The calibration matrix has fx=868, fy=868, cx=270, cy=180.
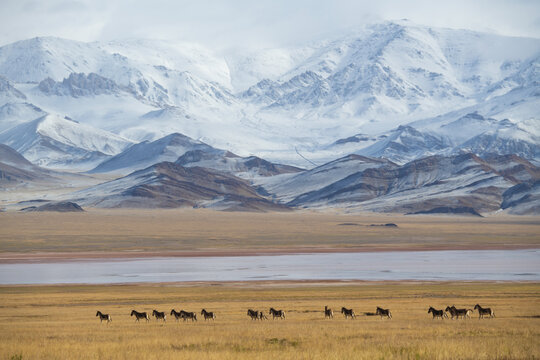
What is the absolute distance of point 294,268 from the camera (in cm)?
8862

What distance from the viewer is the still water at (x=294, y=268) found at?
75.8 m

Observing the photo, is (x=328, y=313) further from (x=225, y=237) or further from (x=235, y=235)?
(x=235, y=235)

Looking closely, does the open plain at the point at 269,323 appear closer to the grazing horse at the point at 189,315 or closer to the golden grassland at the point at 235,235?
the grazing horse at the point at 189,315

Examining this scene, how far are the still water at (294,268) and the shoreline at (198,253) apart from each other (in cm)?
502

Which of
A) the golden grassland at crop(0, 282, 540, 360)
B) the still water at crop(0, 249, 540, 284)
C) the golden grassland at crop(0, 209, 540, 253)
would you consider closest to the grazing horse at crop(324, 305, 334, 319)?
the golden grassland at crop(0, 282, 540, 360)

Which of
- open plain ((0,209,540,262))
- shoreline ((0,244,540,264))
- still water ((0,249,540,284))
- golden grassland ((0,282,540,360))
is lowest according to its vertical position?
golden grassland ((0,282,540,360))

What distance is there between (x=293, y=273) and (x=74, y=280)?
793 inches

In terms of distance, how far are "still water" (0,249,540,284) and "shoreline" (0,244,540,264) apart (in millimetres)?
5021

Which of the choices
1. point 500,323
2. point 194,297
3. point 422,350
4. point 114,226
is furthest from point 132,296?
point 114,226

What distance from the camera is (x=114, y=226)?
182 meters

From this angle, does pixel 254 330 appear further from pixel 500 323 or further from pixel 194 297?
pixel 194 297

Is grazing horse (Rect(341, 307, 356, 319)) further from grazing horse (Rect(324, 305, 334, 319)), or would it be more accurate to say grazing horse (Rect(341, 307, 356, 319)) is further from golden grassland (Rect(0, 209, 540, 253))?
golden grassland (Rect(0, 209, 540, 253))

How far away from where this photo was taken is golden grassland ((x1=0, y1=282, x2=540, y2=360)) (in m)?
29.3

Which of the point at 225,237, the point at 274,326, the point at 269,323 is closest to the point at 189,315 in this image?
the point at 269,323
